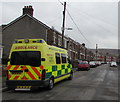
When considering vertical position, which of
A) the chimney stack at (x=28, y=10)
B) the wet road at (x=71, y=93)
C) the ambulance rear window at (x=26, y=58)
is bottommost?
the wet road at (x=71, y=93)

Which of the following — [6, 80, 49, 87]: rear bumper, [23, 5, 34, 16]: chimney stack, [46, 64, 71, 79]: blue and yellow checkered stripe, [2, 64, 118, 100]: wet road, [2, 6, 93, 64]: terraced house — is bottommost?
[2, 64, 118, 100]: wet road

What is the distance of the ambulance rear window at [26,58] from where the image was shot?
29.7 ft

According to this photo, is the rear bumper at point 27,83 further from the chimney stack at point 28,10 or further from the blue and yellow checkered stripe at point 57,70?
the chimney stack at point 28,10

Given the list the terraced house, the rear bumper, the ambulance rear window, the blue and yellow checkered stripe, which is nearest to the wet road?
the rear bumper

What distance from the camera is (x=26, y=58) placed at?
919 centimetres

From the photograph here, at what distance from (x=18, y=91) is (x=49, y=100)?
286 cm

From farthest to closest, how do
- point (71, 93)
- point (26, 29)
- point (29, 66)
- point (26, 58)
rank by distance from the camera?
point (26, 29)
point (26, 58)
point (29, 66)
point (71, 93)

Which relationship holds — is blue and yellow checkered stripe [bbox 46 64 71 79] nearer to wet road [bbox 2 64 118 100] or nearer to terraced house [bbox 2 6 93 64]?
wet road [bbox 2 64 118 100]

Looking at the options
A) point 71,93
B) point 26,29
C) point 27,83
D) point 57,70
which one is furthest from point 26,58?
point 26,29

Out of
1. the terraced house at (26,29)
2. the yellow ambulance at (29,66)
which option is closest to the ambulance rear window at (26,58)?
the yellow ambulance at (29,66)

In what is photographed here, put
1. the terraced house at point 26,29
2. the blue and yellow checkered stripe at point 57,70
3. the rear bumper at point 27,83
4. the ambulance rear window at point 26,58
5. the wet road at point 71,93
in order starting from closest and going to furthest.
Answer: the wet road at point 71,93 → the rear bumper at point 27,83 → the ambulance rear window at point 26,58 → the blue and yellow checkered stripe at point 57,70 → the terraced house at point 26,29

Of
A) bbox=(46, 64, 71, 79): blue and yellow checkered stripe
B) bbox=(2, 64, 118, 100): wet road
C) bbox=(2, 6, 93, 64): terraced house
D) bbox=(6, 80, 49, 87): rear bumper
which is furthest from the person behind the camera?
bbox=(2, 6, 93, 64): terraced house

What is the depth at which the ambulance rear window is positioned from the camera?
905 cm

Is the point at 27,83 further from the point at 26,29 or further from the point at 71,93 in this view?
the point at 26,29
